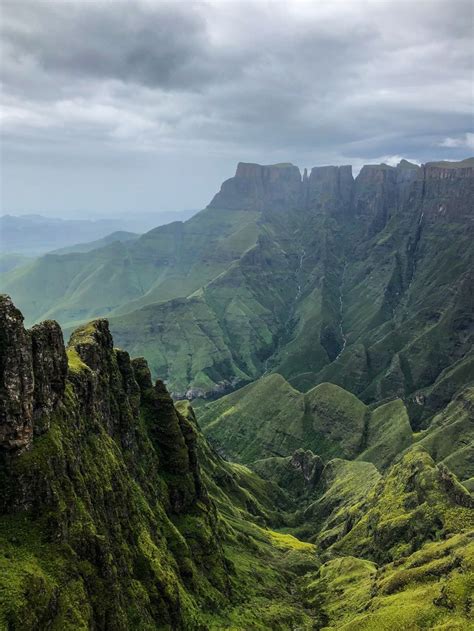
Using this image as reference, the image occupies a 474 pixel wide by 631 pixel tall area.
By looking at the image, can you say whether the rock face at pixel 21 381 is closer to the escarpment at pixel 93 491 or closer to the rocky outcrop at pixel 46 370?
the rocky outcrop at pixel 46 370

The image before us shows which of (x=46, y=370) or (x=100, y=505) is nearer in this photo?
(x=46, y=370)

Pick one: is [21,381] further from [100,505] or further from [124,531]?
[124,531]

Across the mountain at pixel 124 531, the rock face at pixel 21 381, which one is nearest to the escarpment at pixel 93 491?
the rock face at pixel 21 381

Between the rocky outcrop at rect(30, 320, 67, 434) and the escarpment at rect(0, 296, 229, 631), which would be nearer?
the escarpment at rect(0, 296, 229, 631)

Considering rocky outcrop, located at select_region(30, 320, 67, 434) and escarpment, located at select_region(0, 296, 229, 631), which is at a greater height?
rocky outcrop, located at select_region(30, 320, 67, 434)

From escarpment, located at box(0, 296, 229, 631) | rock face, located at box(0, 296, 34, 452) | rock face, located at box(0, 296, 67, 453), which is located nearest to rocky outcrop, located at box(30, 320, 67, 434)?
rock face, located at box(0, 296, 67, 453)

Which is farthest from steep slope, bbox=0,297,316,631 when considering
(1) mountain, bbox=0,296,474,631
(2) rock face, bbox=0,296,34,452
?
(1) mountain, bbox=0,296,474,631

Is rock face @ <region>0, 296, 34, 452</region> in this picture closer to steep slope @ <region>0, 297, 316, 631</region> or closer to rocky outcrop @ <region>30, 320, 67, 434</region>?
steep slope @ <region>0, 297, 316, 631</region>

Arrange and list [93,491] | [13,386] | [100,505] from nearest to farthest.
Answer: [13,386] < [93,491] < [100,505]

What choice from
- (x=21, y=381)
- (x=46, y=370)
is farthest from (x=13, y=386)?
(x=46, y=370)

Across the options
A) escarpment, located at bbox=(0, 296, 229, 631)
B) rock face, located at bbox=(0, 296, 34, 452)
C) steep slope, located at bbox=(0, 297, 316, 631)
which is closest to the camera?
steep slope, located at bbox=(0, 297, 316, 631)

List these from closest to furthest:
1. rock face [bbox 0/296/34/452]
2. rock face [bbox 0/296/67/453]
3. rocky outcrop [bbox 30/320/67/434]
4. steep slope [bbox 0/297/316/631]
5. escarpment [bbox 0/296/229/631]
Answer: steep slope [bbox 0/297/316/631] < escarpment [bbox 0/296/229/631] < rock face [bbox 0/296/34/452] < rock face [bbox 0/296/67/453] < rocky outcrop [bbox 30/320/67/434]

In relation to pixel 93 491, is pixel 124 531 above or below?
below
